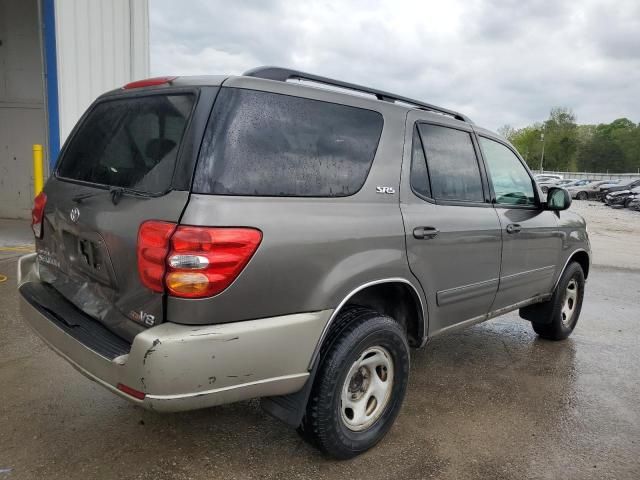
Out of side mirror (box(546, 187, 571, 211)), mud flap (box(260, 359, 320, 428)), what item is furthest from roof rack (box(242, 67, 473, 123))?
mud flap (box(260, 359, 320, 428))

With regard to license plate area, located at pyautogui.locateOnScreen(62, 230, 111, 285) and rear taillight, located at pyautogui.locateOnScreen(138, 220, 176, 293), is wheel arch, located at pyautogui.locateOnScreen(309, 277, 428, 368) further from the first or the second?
license plate area, located at pyautogui.locateOnScreen(62, 230, 111, 285)

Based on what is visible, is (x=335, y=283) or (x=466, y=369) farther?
(x=466, y=369)

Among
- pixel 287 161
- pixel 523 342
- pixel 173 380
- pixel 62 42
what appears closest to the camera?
pixel 173 380

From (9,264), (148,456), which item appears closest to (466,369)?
(148,456)

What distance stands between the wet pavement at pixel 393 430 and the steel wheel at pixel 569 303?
59 centimetres

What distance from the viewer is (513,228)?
364 centimetres

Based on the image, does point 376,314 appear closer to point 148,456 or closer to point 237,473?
point 237,473

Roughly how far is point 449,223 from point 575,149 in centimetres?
9497

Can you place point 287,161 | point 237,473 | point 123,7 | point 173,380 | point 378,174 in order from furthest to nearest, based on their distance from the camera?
point 123,7
point 378,174
point 237,473
point 287,161
point 173,380

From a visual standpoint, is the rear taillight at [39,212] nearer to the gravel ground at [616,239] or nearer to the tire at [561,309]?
the tire at [561,309]

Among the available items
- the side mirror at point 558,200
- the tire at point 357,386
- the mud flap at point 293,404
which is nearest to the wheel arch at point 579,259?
the side mirror at point 558,200

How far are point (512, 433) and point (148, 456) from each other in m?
2.03

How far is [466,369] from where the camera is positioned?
3.98 m

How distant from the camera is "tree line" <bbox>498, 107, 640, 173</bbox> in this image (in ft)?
285
